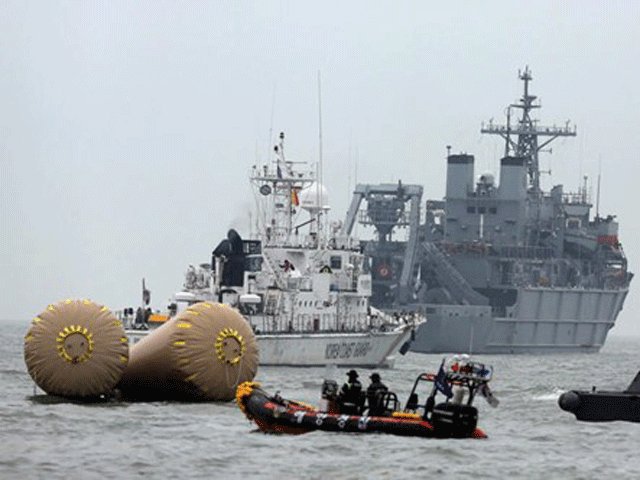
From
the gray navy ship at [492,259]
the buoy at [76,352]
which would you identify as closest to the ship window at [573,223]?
the gray navy ship at [492,259]

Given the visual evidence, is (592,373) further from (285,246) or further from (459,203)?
(459,203)

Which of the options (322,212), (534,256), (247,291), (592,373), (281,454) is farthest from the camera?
(534,256)

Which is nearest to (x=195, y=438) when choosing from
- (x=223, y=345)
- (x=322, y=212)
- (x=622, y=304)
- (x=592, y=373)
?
(x=223, y=345)

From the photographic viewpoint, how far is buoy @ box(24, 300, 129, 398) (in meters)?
44.2

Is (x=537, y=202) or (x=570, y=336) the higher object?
(x=537, y=202)

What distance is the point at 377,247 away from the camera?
5512 inches

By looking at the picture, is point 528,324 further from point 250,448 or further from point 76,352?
point 250,448

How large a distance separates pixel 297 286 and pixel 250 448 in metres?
39.9

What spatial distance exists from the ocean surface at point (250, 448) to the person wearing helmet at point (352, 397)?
0.99 metres

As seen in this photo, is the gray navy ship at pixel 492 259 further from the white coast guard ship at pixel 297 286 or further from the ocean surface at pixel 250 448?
the ocean surface at pixel 250 448

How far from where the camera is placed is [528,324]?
13712cm

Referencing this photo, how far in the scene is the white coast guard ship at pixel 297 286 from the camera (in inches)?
2872

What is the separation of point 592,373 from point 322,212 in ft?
57.4

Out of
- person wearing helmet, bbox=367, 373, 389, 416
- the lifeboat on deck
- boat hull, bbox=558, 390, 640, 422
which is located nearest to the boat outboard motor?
the lifeboat on deck
